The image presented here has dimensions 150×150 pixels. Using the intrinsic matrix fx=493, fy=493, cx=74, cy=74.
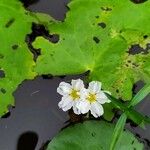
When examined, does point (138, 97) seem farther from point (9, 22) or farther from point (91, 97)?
point (9, 22)

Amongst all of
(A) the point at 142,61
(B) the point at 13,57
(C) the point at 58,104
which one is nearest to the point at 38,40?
(B) the point at 13,57

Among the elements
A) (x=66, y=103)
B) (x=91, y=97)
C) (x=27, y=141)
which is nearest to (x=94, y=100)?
(x=91, y=97)

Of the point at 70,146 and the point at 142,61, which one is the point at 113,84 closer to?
the point at 142,61

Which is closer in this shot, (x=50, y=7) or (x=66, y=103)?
(x=66, y=103)

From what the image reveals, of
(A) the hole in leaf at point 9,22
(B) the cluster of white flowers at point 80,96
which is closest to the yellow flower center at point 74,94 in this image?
(B) the cluster of white flowers at point 80,96

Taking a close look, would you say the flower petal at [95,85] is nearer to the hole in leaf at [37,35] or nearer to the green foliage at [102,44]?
the green foliage at [102,44]

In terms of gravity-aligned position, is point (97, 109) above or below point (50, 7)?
below
